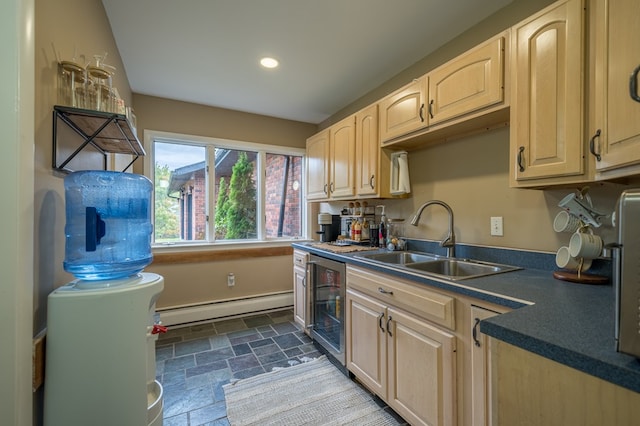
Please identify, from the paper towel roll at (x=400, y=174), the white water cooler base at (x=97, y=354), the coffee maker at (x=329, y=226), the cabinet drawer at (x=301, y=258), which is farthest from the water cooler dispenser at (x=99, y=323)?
the coffee maker at (x=329, y=226)

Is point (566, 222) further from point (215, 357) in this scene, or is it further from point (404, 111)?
point (215, 357)

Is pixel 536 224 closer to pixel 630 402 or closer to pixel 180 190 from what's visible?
pixel 630 402

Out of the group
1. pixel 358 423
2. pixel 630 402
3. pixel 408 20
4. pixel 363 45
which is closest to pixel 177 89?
pixel 363 45

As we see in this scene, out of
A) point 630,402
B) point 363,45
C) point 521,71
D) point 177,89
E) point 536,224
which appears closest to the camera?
point 630,402

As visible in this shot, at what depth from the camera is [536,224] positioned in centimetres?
159

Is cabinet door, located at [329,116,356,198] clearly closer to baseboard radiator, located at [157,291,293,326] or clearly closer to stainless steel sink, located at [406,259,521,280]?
stainless steel sink, located at [406,259,521,280]

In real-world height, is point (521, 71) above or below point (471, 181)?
above

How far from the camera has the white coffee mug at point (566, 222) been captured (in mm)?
1329

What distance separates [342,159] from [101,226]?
2.08 m

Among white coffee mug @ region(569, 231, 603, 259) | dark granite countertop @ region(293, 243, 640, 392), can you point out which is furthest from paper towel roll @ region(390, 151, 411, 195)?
white coffee mug @ region(569, 231, 603, 259)

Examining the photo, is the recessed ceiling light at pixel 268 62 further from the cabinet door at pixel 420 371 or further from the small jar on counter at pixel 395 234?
Answer: the cabinet door at pixel 420 371

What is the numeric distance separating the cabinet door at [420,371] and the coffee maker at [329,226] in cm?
160

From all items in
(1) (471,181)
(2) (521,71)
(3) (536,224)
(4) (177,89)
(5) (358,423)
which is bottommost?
(5) (358,423)

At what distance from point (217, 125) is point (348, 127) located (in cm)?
168
